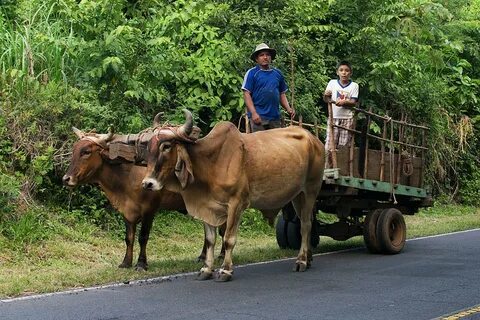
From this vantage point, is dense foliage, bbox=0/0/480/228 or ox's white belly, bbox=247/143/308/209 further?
dense foliage, bbox=0/0/480/228

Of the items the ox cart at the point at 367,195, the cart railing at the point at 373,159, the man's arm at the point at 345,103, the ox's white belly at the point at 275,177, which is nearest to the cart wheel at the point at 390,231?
the ox cart at the point at 367,195

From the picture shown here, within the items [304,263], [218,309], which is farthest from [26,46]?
[218,309]

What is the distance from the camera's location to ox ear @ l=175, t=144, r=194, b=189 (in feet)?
28.6

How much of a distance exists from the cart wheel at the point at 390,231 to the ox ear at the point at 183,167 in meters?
3.46

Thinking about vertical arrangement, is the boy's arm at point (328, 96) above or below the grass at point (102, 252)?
Result: above

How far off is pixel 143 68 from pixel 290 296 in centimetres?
601

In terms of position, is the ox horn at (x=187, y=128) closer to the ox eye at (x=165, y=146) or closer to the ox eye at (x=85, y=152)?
the ox eye at (x=165, y=146)

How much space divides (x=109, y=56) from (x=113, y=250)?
10.5ft

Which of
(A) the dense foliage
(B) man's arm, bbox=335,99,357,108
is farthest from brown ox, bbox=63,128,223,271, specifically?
(B) man's arm, bbox=335,99,357,108

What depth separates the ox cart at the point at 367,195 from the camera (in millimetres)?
10711

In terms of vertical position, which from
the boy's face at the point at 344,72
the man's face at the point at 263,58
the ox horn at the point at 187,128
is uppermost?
the man's face at the point at 263,58

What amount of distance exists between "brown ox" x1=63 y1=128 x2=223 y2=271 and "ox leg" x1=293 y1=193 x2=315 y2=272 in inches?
70.2

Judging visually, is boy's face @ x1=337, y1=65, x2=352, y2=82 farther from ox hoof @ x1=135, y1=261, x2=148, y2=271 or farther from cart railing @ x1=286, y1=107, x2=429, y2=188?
ox hoof @ x1=135, y1=261, x2=148, y2=271

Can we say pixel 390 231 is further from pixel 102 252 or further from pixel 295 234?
pixel 102 252
